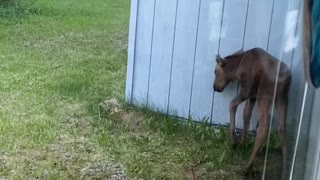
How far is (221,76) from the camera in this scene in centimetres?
219

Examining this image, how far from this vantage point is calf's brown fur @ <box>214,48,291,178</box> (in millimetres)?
1315

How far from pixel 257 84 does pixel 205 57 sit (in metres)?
0.53

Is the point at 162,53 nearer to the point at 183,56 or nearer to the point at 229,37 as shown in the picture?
the point at 183,56

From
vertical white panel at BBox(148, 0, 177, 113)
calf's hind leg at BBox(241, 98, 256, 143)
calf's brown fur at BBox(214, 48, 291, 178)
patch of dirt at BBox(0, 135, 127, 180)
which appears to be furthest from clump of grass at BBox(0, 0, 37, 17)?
calf's hind leg at BBox(241, 98, 256, 143)

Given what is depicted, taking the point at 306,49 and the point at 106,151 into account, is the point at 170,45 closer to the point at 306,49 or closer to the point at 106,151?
the point at 106,151

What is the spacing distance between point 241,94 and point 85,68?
111cm

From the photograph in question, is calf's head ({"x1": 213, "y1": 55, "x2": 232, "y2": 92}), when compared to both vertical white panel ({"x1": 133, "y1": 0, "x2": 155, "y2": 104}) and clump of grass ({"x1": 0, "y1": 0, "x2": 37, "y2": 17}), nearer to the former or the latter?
vertical white panel ({"x1": 133, "y1": 0, "x2": 155, "y2": 104})

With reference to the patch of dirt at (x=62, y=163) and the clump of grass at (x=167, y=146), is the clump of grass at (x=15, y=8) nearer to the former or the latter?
Result: the clump of grass at (x=167, y=146)

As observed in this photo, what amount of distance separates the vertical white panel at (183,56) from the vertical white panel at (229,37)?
0.13 m

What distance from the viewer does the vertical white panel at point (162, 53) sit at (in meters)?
2.31

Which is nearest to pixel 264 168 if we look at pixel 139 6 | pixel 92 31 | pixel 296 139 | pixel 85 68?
pixel 296 139

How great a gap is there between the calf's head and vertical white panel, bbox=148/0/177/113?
0.25 meters

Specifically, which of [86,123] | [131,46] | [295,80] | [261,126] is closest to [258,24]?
[261,126]

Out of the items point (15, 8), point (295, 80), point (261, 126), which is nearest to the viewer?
point (295, 80)
